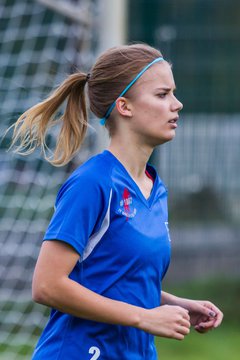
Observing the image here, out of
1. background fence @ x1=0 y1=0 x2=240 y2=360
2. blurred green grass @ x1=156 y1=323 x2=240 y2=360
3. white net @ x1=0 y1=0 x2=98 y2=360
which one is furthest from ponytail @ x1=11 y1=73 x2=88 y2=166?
background fence @ x1=0 y1=0 x2=240 y2=360

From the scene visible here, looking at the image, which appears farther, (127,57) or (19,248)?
(19,248)

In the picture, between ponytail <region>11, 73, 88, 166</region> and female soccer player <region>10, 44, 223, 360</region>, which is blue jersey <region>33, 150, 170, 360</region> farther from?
ponytail <region>11, 73, 88, 166</region>

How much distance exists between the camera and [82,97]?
363 centimetres

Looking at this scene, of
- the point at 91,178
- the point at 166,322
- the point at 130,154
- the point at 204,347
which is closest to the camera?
the point at 166,322

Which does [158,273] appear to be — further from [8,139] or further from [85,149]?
[8,139]

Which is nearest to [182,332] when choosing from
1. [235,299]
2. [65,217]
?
[65,217]

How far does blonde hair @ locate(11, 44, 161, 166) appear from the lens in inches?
134

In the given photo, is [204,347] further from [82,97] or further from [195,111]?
[82,97]

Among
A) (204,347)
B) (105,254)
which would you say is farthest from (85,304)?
(204,347)

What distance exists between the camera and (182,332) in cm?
310

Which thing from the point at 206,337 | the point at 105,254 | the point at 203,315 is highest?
the point at 105,254

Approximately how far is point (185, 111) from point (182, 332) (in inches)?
207

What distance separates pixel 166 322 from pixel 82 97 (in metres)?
0.94

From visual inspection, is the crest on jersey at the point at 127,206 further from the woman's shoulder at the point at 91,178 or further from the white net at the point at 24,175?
the white net at the point at 24,175
